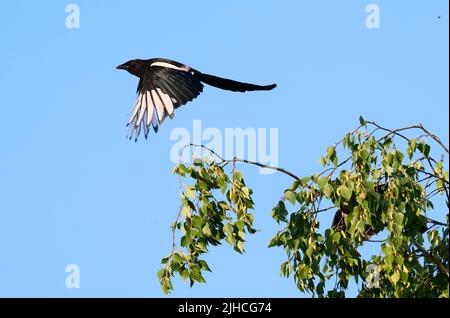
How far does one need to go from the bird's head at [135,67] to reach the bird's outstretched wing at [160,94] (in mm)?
128

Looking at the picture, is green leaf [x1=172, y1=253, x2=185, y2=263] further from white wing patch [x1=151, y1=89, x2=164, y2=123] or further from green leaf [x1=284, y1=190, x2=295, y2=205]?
white wing patch [x1=151, y1=89, x2=164, y2=123]

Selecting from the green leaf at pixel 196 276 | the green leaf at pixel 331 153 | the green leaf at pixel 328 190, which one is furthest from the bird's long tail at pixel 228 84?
the green leaf at pixel 196 276

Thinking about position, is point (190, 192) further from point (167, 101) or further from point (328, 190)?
point (167, 101)

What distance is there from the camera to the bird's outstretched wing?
408 inches

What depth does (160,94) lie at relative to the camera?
1077 cm

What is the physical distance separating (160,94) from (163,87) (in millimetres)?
159

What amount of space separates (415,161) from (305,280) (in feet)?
4.60

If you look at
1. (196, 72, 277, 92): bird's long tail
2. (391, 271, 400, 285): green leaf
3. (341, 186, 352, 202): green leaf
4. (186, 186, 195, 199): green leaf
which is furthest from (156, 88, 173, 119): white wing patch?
(391, 271, 400, 285): green leaf

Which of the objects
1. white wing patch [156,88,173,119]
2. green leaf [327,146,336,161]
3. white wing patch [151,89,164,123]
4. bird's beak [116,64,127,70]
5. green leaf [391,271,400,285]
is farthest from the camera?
bird's beak [116,64,127,70]

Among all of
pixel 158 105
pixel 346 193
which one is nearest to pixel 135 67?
pixel 158 105

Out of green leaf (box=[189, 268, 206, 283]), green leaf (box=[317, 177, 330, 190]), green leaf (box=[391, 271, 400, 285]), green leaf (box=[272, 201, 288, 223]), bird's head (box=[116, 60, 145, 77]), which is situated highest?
bird's head (box=[116, 60, 145, 77])

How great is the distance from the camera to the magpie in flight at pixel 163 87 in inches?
410
